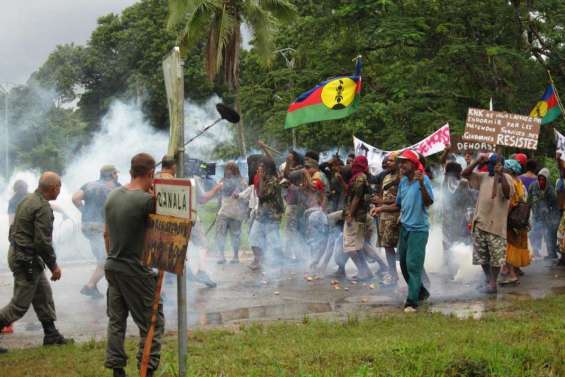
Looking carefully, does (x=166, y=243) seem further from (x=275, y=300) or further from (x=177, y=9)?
(x=177, y=9)

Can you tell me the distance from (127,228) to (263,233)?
720cm

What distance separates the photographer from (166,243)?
5.13 m

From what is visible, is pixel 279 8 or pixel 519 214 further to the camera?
pixel 279 8

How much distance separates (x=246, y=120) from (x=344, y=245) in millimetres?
26996

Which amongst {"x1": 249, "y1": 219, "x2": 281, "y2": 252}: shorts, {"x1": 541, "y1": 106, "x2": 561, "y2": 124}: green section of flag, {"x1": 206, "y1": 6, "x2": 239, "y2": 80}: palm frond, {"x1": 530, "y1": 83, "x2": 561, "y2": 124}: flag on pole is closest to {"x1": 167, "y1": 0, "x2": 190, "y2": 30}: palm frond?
{"x1": 206, "y1": 6, "x2": 239, "y2": 80}: palm frond

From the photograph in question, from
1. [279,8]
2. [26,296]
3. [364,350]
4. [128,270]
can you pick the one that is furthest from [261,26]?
[128,270]

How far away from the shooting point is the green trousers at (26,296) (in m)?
7.48

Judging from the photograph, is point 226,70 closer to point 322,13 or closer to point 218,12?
point 218,12

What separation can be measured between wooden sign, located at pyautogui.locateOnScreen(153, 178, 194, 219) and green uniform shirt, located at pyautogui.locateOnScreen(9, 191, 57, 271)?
2.40 m

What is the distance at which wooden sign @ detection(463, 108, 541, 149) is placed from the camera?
472 inches

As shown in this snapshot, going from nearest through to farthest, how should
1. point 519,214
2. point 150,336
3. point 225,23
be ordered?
point 150,336
point 519,214
point 225,23

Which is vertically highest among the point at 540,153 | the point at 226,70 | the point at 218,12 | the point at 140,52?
the point at 140,52

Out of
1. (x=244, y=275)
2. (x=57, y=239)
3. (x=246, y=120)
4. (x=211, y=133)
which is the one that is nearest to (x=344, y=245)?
(x=244, y=275)

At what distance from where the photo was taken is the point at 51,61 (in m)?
48.9
